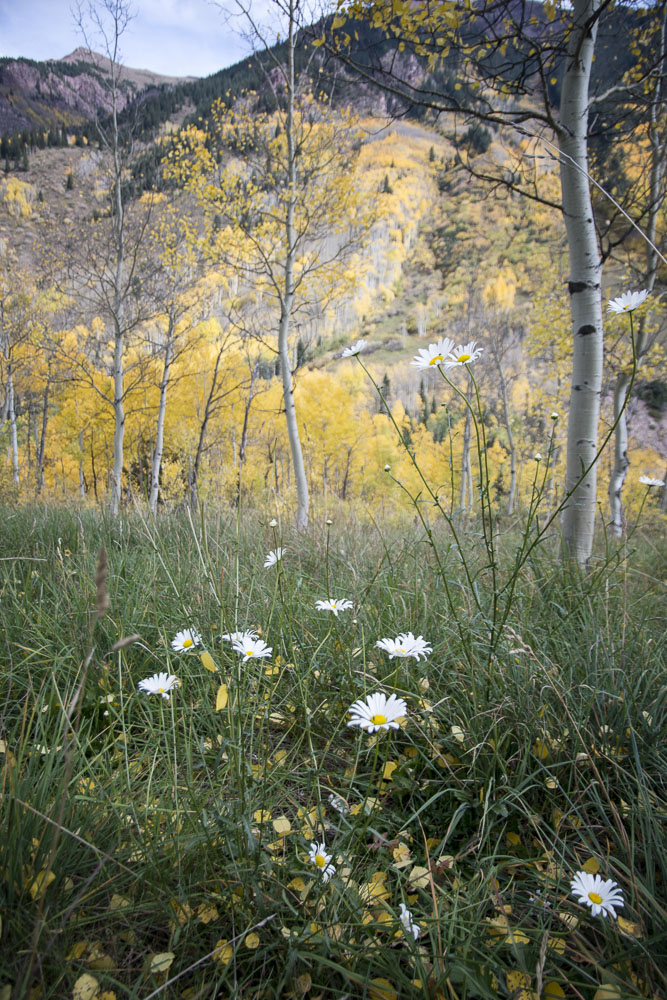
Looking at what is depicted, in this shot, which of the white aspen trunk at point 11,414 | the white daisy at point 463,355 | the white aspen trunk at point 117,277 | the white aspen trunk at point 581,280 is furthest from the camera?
the white aspen trunk at point 11,414

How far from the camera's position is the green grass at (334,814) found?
3.13ft

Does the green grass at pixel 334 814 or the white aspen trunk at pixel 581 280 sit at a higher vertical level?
the white aspen trunk at pixel 581 280

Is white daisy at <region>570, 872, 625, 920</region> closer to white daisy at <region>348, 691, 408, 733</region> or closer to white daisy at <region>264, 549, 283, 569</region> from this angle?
white daisy at <region>348, 691, 408, 733</region>

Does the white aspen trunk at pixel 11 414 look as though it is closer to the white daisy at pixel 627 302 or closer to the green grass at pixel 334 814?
the green grass at pixel 334 814

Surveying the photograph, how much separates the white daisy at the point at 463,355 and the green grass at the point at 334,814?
0.78 m

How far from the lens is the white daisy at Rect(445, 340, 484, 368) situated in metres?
1.48

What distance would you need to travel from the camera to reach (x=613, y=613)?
7.22 feet

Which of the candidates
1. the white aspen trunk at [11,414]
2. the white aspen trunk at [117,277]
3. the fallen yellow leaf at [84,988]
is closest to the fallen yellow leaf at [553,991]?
the fallen yellow leaf at [84,988]

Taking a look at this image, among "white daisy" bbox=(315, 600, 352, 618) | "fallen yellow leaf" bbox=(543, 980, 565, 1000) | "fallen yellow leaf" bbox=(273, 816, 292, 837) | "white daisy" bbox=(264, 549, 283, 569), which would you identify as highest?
"white daisy" bbox=(264, 549, 283, 569)

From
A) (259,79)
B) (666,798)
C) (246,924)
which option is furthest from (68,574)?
(259,79)

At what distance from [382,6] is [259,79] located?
7407 millimetres

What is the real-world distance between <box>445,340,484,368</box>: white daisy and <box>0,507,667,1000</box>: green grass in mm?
779

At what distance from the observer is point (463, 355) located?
150 centimetres

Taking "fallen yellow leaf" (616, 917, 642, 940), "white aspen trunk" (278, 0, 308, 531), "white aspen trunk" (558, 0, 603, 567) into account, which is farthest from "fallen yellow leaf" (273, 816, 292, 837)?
"white aspen trunk" (278, 0, 308, 531)
